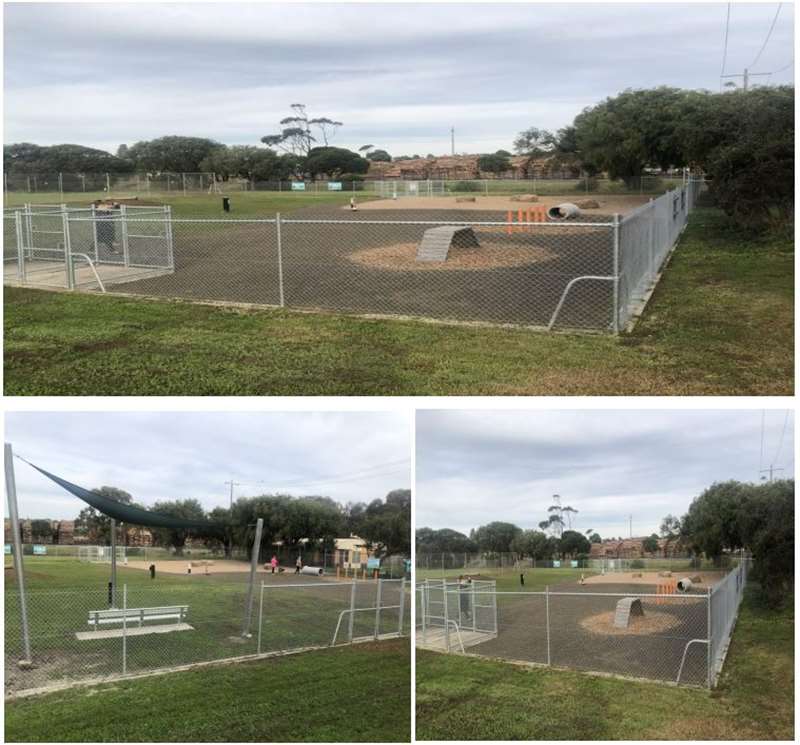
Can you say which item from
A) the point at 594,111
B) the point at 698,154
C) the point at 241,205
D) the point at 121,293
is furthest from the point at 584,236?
the point at 594,111

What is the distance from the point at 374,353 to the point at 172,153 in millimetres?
64548

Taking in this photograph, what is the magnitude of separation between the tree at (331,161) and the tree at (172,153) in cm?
1020

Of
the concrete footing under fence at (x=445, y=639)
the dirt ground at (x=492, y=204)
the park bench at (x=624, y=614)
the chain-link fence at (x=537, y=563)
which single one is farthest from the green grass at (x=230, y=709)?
the dirt ground at (x=492, y=204)

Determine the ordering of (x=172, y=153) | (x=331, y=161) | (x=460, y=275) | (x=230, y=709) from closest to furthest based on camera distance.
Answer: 1. (x=230, y=709)
2. (x=460, y=275)
3. (x=172, y=153)
4. (x=331, y=161)

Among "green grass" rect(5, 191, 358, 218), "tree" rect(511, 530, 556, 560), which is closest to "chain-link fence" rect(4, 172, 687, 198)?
"green grass" rect(5, 191, 358, 218)

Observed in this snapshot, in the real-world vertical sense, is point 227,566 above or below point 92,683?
below

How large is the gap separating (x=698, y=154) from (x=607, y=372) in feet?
52.7

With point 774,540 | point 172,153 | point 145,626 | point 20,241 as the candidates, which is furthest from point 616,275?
point 172,153

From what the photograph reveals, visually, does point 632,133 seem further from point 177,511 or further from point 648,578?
point 177,511

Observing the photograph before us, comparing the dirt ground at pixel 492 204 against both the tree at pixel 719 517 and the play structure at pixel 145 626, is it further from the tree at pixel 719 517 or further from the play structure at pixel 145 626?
the play structure at pixel 145 626

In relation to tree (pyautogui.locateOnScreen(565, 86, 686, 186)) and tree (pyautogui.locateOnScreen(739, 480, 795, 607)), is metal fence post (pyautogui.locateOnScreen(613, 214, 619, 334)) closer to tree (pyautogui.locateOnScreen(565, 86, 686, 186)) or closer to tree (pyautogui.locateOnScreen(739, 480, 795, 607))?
tree (pyautogui.locateOnScreen(739, 480, 795, 607))

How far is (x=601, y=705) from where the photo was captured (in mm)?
8609

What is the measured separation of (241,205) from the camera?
142 feet

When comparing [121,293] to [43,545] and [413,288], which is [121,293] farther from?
[43,545]
